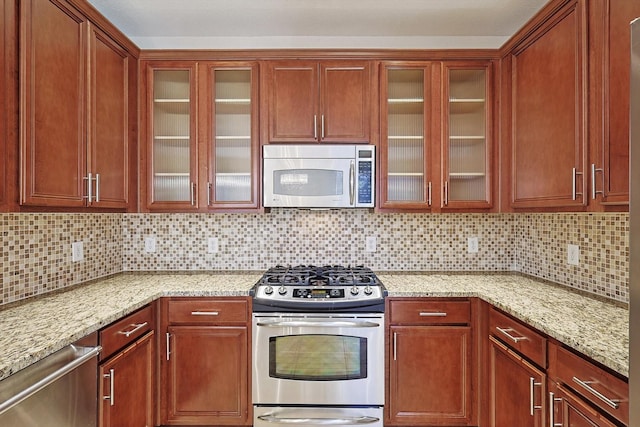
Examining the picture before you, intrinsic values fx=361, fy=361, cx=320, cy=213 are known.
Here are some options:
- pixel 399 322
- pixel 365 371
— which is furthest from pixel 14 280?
pixel 399 322

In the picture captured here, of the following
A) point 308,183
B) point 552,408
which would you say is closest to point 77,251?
point 308,183

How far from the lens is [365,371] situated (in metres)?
2.07

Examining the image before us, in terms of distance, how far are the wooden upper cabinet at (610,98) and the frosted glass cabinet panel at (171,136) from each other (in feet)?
7.35

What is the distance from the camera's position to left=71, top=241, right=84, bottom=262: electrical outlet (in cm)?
222

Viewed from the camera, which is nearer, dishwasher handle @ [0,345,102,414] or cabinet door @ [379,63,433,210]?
dishwasher handle @ [0,345,102,414]

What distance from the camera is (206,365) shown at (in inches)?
83.4

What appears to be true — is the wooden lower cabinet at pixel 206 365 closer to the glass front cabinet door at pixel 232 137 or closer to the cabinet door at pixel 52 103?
the glass front cabinet door at pixel 232 137

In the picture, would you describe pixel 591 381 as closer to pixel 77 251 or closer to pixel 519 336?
pixel 519 336

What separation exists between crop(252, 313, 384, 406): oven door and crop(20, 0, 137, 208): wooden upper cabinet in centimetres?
123

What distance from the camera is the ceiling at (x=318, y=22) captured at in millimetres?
2172

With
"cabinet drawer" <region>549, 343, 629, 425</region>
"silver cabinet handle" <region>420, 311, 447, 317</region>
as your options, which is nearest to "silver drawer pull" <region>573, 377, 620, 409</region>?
"cabinet drawer" <region>549, 343, 629, 425</region>

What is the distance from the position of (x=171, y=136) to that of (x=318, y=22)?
1.24 m

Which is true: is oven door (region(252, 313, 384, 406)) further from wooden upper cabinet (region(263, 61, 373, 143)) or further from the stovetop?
wooden upper cabinet (region(263, 61, 373, 143))

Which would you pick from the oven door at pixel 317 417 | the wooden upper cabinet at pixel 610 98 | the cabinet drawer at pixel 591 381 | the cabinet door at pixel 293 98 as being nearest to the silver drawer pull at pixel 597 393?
the cabinet drawer at pixel 591 381
